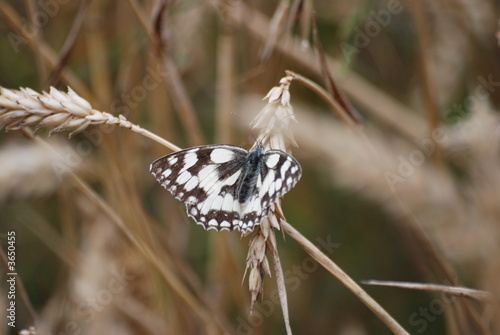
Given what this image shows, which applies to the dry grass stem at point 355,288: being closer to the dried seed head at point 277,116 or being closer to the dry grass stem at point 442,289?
the dry grass stem at point 442,289

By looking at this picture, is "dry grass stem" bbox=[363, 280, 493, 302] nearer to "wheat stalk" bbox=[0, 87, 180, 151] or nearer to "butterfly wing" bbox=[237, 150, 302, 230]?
"butterfly wing" bbox=[237, 150, 302, 230]

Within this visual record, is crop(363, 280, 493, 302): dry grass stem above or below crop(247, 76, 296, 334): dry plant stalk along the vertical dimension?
below

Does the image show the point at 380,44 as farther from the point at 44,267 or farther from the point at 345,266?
the point at 44,267

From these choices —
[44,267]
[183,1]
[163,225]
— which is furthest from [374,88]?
[44,267]

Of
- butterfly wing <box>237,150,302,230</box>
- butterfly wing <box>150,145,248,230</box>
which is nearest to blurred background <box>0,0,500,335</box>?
butterfly wing <box>150,145,248,230</box>

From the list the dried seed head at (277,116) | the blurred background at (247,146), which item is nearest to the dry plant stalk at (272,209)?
the dried seed head at (277,116)
